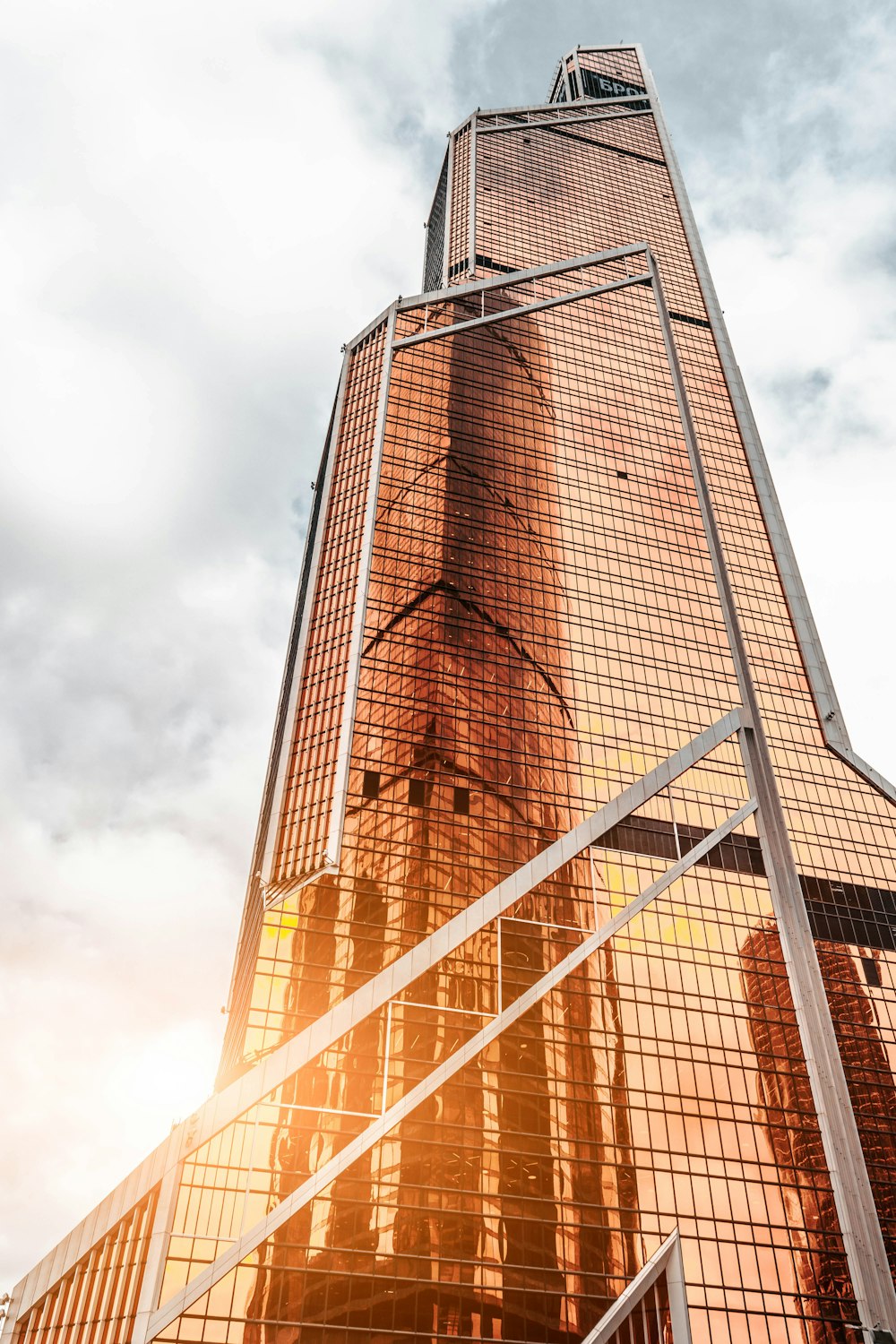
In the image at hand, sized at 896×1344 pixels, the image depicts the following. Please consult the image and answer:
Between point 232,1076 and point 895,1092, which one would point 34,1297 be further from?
point 895,1092

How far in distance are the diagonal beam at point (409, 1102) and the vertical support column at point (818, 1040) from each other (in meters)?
7.78

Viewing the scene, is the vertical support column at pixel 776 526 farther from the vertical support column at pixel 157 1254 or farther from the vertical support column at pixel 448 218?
the vertical support column at pixel 157 1254

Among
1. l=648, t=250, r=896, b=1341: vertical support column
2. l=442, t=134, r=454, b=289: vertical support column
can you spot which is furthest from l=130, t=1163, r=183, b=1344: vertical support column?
l=442, t=134, r=454, b=289: vertical support column

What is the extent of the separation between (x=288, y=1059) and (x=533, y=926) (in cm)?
2231

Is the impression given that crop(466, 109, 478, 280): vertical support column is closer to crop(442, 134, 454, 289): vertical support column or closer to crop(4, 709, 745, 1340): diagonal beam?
crop(442, 134, 454, 289): vertical support column

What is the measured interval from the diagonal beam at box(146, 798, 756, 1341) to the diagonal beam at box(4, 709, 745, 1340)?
→ 4.42 metres

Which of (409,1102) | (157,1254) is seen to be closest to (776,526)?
(409,1102)

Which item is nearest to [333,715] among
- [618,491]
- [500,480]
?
[500,480]

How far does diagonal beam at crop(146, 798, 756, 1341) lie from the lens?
193ft

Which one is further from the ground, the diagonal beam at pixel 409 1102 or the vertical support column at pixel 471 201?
the vertical support column at pixel 471 201

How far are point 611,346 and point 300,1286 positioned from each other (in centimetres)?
10900

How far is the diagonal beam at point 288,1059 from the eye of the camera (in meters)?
62.0

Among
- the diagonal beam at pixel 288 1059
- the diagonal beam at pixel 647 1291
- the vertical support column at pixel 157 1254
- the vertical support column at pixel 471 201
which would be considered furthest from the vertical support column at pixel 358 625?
the vertical support column at pixel 471 201

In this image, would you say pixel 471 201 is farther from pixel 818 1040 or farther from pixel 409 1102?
pixel 409 1102
